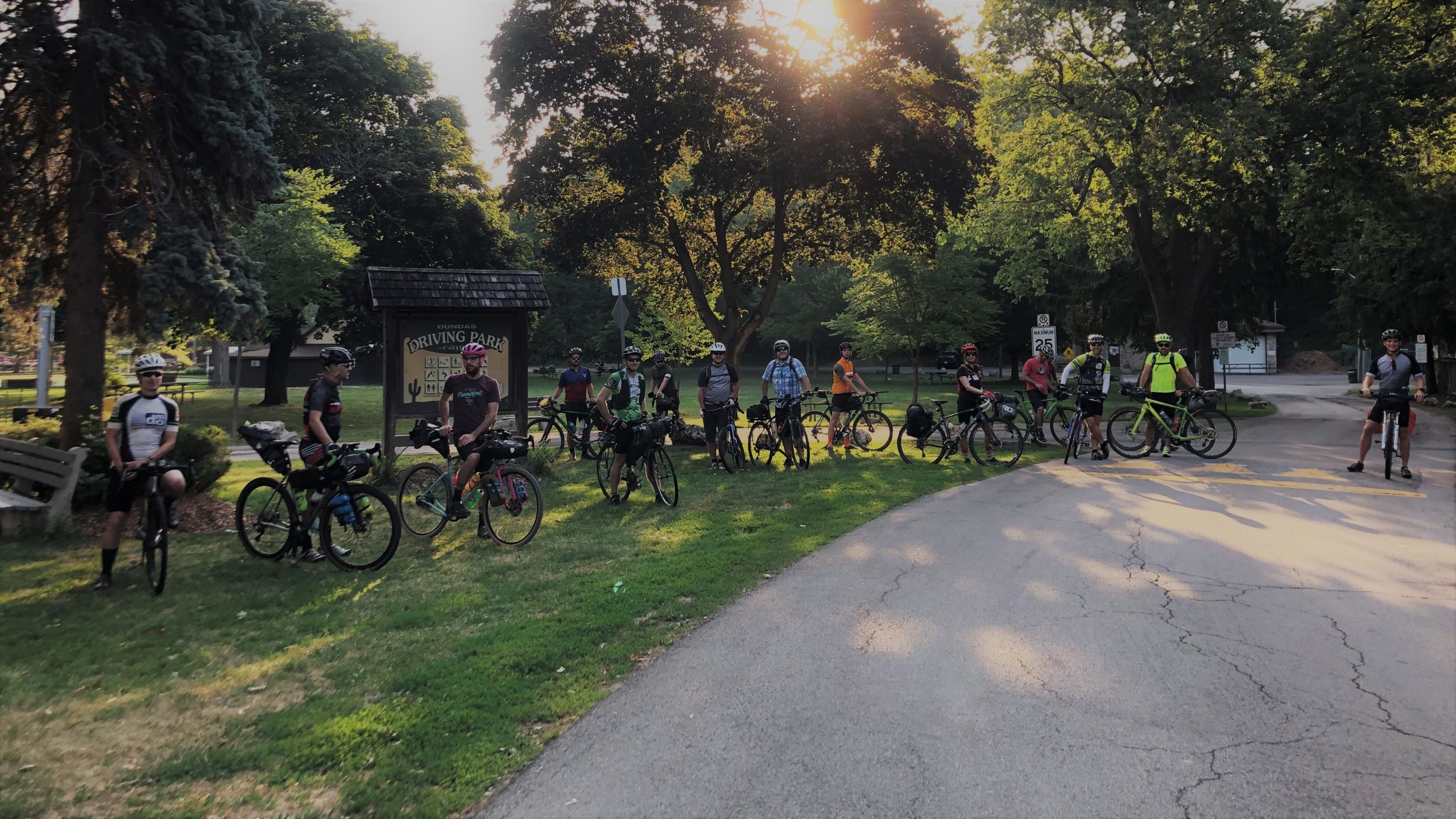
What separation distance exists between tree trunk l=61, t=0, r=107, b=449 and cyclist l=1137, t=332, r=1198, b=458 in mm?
14567

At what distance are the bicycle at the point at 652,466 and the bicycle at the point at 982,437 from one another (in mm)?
5163

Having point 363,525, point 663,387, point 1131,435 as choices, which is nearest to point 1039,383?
point 1131,435

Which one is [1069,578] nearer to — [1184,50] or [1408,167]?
[1184,50]

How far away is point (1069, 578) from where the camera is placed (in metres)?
6.53

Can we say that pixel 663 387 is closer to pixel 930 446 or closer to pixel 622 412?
pixel 622 412

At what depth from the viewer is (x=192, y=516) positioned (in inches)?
367

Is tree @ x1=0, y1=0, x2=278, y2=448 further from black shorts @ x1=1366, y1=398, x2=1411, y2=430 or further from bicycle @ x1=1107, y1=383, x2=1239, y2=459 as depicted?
black shorts @ x1=1366, y1=398, x2=1411, y2=430

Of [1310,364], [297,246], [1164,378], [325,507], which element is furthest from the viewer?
[1310,364]

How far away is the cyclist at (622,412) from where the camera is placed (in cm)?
999

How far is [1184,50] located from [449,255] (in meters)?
21.7

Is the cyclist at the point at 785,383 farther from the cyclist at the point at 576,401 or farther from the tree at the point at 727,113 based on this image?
the tree at the point at 727,113

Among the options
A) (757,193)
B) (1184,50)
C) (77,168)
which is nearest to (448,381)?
(77,168)

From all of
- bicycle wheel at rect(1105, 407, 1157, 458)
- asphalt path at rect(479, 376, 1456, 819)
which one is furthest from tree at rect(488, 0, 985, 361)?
asphalt path at rect(479, 376, 1456, 819)

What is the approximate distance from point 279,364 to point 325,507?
24822 millimetres
